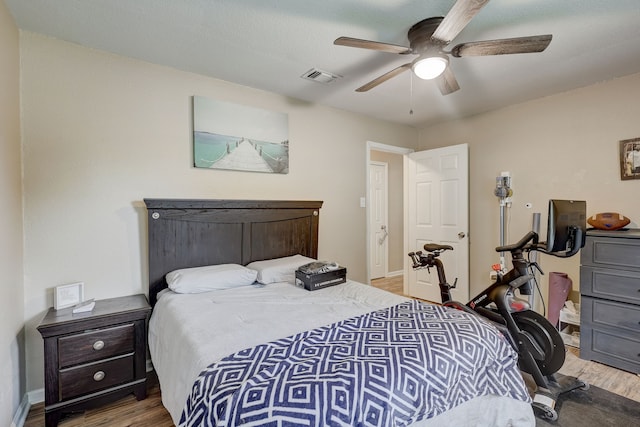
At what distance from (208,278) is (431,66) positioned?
2084 mm

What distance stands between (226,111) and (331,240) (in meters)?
1.75

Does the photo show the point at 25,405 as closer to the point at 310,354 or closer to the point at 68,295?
the point at 68,295

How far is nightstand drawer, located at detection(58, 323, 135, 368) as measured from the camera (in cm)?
180

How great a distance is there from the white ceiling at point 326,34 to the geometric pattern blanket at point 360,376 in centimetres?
176

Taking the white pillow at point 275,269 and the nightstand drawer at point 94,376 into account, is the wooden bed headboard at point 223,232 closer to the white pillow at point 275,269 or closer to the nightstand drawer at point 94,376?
the white pillow at point 275,269

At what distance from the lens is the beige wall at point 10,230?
5.22 ft

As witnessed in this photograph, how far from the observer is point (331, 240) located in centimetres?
346

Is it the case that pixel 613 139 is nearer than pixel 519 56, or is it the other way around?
pixel 519 56

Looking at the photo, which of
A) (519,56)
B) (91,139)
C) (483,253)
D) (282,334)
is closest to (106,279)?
(91,139)

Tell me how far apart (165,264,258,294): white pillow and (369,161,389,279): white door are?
10.8ft

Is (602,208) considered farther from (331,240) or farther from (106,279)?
(106,279)

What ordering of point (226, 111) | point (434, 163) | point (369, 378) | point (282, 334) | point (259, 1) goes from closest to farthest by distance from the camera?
point (369, 378) → point (282, 334) → point (259, 1) → point (226, 111) → point (434, 163)

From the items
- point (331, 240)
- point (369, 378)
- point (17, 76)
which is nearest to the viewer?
point (369, 378)

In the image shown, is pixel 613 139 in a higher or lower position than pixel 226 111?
lower
